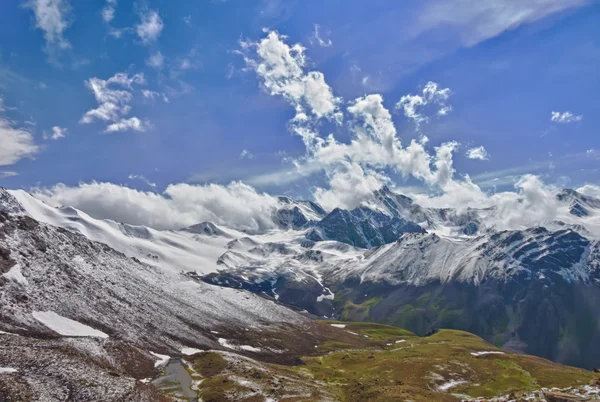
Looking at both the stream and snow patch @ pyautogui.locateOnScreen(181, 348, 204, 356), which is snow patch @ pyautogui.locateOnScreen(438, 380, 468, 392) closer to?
the stream

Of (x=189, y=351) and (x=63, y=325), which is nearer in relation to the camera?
(x=63, y=325)

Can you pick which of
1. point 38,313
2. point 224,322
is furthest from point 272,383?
point 224,322

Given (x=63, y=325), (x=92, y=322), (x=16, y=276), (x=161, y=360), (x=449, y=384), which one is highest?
(x=16, y=276)

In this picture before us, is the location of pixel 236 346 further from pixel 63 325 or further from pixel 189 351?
pixel 63 325

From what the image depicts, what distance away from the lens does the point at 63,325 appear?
312 feet

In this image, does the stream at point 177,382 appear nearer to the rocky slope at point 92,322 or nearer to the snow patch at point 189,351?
the rocky slope at point 92,322

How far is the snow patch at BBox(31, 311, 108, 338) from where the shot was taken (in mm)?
90744

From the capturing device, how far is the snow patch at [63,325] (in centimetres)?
9074

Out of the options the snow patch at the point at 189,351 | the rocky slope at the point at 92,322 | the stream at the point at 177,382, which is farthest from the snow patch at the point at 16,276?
the snow patch at the point at 189,351

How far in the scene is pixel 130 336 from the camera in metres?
109

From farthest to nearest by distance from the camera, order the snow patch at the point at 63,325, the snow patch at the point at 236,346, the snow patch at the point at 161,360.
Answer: the snow patch at the point at 236,346 < the snow patch at the point at 161,360 < the snow patch at the point at 63,325

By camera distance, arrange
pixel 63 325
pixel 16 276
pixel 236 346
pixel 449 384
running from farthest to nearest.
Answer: pixel 236 346 → pixel 16 276 → pixel 63 325 → pixel 449 384

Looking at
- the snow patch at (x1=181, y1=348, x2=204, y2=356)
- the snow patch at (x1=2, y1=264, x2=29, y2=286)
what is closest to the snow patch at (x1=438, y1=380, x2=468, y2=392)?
the snow patch at (x1=181, y1=348, x2=204, y2=356)

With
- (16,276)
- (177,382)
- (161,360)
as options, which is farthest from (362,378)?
(16,276)
